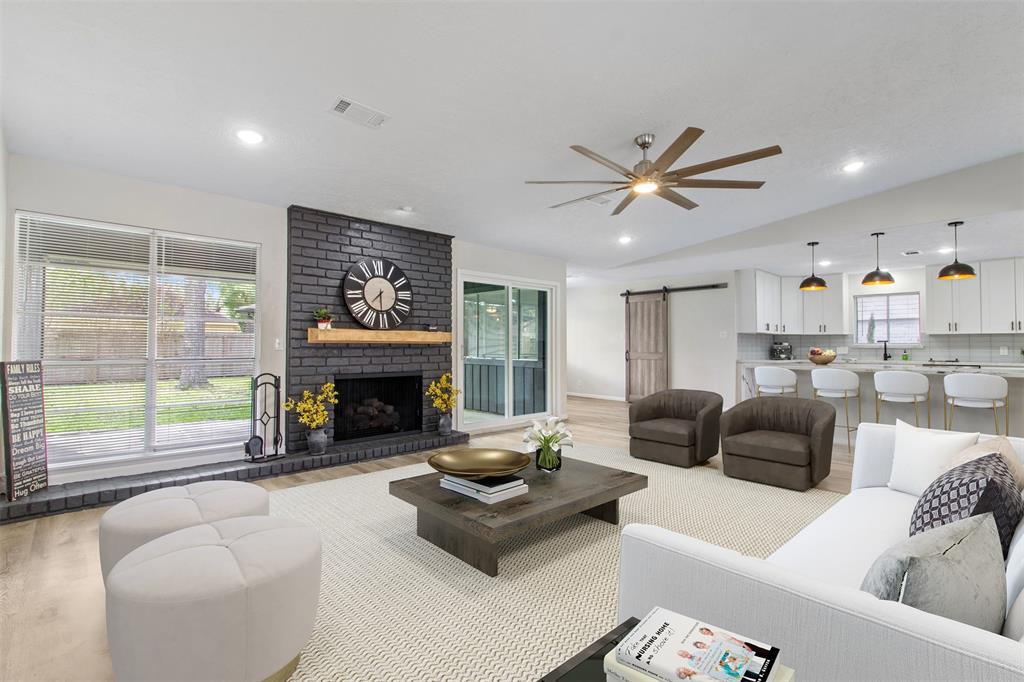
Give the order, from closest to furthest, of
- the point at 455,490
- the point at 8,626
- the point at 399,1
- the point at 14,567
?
the point at 8,626 < the point at 399,1 < the point at 14,567 < the point at 455,490

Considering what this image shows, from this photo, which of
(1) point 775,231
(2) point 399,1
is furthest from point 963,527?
(1) point 775,231

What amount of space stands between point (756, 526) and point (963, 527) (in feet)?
6.91

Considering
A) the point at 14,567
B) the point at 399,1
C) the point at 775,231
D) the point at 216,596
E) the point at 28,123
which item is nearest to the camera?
the point at 216,596

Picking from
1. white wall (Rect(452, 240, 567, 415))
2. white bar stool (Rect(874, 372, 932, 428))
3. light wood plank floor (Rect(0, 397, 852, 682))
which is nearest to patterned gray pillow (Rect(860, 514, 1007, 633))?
light wood plank floor (Rect(0, 397, 852, 682))

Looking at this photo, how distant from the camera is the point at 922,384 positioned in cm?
486

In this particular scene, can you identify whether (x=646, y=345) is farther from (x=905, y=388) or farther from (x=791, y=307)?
(x=905, y=388)

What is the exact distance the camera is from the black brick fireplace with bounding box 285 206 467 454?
4.66 m

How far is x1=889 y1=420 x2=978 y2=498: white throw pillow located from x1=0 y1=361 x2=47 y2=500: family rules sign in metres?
5.36

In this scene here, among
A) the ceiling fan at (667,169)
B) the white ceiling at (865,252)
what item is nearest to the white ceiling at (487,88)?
the ceiling fan at (667,169)

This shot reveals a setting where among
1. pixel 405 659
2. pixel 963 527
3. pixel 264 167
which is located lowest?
pixel 405 659

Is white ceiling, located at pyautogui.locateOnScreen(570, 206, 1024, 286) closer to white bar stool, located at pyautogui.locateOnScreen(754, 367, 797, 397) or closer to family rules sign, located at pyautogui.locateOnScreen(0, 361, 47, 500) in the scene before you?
white bar stool, located at pyautogui.locateOnScreen(754, 367, 797, 397)

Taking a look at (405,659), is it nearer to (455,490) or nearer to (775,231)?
(455,490)

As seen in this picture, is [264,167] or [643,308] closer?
[264,167]

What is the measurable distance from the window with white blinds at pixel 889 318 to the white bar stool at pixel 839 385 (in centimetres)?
331
